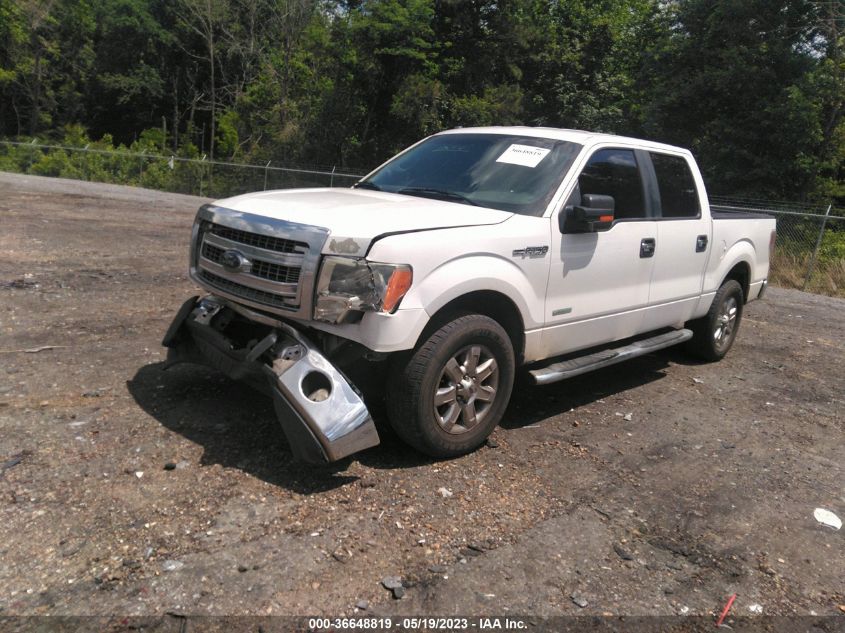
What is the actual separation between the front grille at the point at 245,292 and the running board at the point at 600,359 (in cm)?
172

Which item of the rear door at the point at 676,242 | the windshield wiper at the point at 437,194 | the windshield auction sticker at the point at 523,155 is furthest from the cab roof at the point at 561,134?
the windshield wiper at the point at 437,194

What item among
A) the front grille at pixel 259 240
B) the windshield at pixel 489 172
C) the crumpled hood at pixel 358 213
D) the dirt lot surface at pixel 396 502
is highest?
the windshield at pixel 489 172

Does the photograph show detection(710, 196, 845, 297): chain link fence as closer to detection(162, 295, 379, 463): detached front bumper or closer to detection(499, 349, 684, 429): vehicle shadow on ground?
detection(499, 349, 684, 429): vehicle shadow on ground

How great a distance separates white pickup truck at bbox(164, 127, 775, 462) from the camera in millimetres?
3623

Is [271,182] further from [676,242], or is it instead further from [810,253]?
[676,242]

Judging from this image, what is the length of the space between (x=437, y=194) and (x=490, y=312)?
98 cm

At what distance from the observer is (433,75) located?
2762 cm

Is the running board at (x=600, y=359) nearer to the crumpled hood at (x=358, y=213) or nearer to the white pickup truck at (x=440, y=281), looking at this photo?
the white pickup truck at (x=440, y=281)

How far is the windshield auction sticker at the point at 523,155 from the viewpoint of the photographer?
190 inches

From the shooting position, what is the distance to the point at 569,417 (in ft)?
16.8

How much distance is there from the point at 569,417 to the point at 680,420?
0.92 metres

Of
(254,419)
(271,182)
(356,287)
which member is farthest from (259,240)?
(271,182)

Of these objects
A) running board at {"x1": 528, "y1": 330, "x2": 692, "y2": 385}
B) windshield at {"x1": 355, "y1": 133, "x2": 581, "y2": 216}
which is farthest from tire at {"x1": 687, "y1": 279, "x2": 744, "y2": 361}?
windshield at {"x1": 355, "y1": 133, "x2": 581, "y2": 216}

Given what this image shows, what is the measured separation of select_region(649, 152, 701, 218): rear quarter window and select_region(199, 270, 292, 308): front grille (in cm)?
339
